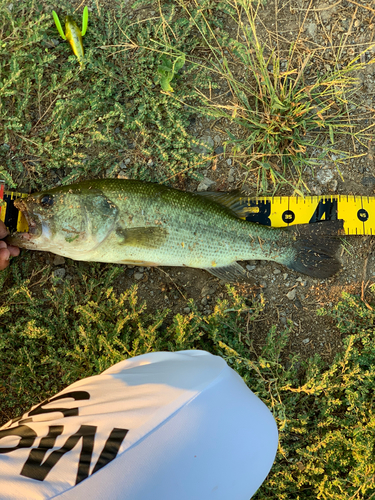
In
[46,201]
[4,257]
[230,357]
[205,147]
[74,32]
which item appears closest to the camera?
[46,201]

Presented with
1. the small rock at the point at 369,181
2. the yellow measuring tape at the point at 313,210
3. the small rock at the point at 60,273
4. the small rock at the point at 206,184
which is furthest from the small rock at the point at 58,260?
the small rock at the point at 369,181

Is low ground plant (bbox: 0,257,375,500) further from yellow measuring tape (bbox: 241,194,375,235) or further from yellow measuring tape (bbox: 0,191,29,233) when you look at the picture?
yellow measuring tape (bbox: 241,194,375,235)

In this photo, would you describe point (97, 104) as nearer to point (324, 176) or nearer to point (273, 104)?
point (273, 104)

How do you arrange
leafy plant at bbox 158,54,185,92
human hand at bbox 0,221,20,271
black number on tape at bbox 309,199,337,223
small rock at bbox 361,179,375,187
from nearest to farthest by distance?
1. human hand at bbox 0,221,20,271
2. leafy plant at bbox 158,54,185,92
3. black number on tape at bbox 309,199,337,223
4. small rock at bbox 361,179,375,187

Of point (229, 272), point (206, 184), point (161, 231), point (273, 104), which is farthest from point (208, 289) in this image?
point (273, 104)

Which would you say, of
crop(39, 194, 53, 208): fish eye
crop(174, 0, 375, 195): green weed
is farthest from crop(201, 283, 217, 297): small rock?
crop(39, 194, 53, 208): fish eye

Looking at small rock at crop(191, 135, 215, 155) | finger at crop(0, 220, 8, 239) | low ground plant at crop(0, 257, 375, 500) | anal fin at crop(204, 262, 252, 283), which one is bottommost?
low ground plant at crop(0, 257, 375, 500)

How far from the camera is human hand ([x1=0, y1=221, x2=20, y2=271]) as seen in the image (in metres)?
3.23

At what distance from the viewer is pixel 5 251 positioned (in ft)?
10.7

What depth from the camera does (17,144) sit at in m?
3.57

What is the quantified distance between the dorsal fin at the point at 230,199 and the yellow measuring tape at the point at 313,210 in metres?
0.05

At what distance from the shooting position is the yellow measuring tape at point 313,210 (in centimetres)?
362

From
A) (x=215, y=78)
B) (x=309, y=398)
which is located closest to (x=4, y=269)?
(x=215, y=78)

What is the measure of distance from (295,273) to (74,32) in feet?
10.7
